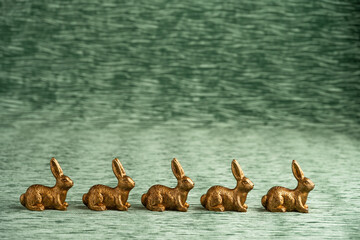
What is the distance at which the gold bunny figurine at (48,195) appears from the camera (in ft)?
5.70

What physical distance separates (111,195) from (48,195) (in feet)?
0.58

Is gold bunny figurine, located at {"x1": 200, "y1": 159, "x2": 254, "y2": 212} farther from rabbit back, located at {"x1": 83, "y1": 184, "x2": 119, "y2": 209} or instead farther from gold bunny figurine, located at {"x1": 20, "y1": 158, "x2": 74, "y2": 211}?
gold bunny figurine, located at {"x1": 20, "y1": 158, "x2": 74, "y2": 211}

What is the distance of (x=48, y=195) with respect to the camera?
174 cm

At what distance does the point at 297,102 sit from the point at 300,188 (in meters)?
1.85

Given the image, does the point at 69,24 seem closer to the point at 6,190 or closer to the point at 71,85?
the point at 71,85

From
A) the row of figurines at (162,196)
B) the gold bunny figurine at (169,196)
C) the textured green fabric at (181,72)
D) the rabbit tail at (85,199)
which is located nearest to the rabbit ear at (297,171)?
the row of figurines at (162,196)

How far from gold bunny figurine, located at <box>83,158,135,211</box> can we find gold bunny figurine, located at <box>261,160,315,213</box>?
395mm

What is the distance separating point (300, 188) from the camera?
69.6 inches

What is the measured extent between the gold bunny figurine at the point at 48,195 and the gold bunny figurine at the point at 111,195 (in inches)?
2.8

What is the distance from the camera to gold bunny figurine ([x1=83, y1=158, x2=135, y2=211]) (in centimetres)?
175

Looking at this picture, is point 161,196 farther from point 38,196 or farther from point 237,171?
point 38,196

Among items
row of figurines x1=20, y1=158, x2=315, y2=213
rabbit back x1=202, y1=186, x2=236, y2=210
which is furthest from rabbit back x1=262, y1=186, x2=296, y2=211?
rabbit back x1=202, y1=186, x2=236, y2=210

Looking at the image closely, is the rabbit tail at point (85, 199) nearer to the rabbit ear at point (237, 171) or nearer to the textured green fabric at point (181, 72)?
the rabbit ear at point (237, 171)

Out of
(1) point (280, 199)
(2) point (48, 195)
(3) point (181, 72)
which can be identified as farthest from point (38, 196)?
(3) point (181, 72)
